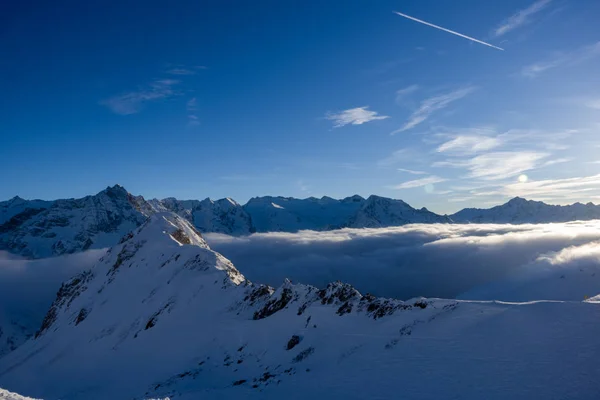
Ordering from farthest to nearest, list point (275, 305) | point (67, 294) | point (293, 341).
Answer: point (67, 294) < point (275, 305) < point (293, 341)

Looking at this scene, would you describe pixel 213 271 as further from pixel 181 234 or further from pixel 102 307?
pixel 181 234

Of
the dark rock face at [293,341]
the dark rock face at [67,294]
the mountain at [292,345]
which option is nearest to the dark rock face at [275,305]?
the mountain at [292,345]

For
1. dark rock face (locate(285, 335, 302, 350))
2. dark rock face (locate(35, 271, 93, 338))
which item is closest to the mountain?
dark rock face (locate(285, 335, 302, 350))

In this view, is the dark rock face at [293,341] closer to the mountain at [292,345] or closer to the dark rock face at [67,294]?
the mountain at [292,345]

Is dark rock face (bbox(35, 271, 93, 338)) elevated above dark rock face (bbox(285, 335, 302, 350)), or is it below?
below

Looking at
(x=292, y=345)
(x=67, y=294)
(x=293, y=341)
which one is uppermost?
(x=293, y=341)

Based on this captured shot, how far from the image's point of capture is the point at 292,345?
103ft

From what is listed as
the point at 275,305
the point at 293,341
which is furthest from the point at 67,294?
the point at 293,341

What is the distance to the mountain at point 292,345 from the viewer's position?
17562mm

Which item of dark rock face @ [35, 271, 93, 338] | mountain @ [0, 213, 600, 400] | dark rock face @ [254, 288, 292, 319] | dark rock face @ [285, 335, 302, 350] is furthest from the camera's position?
dark rock face @ [35, 271, 93, 338]

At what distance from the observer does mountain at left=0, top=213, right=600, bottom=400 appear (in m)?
17.6

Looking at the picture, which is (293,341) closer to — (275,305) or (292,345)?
(292,345)

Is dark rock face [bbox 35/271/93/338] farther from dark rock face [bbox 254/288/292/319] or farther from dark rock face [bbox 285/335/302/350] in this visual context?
dark rock face [bbox 285/335/302/350]

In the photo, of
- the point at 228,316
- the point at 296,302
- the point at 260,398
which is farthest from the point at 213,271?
the point at 260,398
